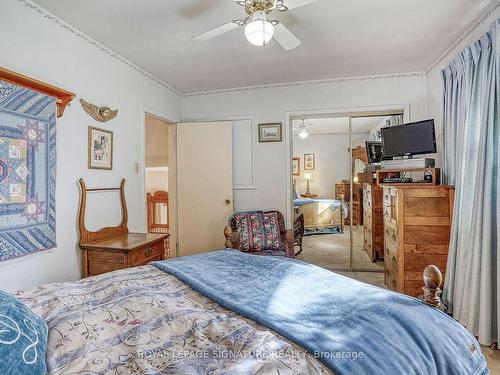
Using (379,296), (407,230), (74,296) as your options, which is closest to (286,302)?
(379,296)

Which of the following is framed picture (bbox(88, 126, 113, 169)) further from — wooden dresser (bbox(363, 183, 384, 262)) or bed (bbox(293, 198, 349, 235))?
wooden dresser (bbox(363, 183, 384, 262))

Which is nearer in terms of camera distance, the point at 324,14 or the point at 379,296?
the point at 379,296

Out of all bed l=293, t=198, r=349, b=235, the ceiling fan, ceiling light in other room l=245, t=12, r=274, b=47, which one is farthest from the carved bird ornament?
bed l=293, t=198, r=349, b=235

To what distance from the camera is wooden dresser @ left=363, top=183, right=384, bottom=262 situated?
11.9 feet

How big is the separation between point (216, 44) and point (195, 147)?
1.56 meters

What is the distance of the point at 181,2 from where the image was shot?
203 centimetres

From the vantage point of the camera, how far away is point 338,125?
3.86 m

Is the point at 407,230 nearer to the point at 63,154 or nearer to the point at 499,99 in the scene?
the point at 499,99

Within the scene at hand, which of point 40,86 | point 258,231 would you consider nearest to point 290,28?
point 40,86

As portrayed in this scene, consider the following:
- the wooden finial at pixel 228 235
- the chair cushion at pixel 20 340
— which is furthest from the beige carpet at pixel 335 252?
the chair cushion at pixel 20 340

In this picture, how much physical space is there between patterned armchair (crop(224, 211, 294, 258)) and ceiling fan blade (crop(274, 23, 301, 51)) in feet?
6.06

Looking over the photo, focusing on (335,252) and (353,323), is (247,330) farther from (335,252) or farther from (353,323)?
(335,252)

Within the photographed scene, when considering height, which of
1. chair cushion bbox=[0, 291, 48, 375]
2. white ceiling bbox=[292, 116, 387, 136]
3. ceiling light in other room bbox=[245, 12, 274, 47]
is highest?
ceiling light in other room bbox=[245, 12, 274, 47]

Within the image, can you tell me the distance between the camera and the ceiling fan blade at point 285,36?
190cm
